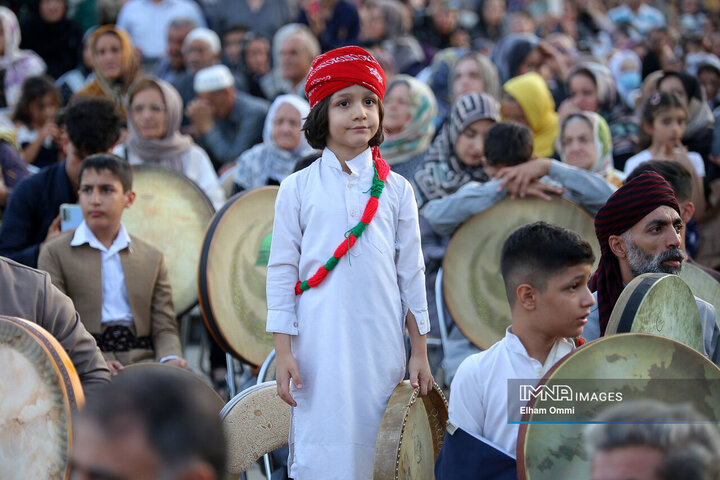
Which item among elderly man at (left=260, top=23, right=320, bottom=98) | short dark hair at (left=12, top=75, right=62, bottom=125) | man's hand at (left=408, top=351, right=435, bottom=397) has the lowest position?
man's hand at (left=408, top=351, right=435, bottom=397)

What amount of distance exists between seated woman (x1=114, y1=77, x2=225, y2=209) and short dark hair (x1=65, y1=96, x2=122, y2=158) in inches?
24.6

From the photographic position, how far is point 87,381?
121 inches

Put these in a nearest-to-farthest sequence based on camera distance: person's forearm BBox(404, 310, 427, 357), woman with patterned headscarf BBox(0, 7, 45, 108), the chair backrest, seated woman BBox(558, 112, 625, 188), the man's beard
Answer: person's forearm BBox(404, 310, 427, 357), the chair backrest, the man's beard, seated woman BBox(558, 112, 625, 188), woman with patterned headscarf BBox(0, 7, 45, 108)

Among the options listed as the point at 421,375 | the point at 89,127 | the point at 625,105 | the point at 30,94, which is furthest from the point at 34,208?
the point at 625,105

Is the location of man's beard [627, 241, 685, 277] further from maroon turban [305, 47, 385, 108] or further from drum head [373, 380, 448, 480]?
maroon turban [305, 47, 385, 108]

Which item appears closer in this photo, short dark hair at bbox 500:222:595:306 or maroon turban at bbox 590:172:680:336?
short dark hair at bbox 500:222:595:306

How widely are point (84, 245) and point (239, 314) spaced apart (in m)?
0.83

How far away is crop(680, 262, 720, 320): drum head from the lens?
4.04m

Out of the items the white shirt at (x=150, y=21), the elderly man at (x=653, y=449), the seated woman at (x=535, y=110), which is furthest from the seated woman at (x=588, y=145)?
the white shirt at (x=150, y=21)

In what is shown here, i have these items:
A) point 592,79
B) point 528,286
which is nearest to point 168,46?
point 592,79

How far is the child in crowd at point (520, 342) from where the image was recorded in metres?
2.85

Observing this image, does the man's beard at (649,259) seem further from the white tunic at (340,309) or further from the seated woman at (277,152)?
the seated woman at (277,152)

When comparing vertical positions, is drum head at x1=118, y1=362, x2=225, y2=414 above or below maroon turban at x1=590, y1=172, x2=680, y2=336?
below

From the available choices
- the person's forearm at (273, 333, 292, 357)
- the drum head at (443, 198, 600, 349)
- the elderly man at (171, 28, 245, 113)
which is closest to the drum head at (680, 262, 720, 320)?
the drum head at (443, 198, 600, 349)
